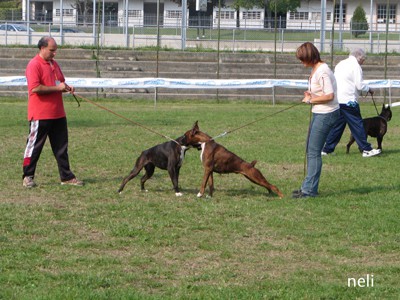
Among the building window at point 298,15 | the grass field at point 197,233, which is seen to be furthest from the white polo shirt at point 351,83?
the building window at point 298,15

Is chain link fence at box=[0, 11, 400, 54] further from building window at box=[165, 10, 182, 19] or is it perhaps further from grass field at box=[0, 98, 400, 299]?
grass field at box=[0, 98, 400, 299]

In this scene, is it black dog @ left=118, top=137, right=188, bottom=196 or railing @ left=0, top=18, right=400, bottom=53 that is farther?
railing @ left=0, top=18, right=400, bottom=53

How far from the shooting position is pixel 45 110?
10.8m

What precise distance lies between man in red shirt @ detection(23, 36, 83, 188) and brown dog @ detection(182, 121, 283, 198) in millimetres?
1777

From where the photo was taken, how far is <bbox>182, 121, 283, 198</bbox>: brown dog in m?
10.1

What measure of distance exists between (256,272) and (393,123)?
1386cm

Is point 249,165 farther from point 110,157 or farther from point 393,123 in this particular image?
point 393,123

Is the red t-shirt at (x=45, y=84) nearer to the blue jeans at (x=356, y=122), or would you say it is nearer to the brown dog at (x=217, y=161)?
the brown dog at (x=217, y=161)

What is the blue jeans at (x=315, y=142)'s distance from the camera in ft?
32.5

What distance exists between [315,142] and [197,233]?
7.93ft

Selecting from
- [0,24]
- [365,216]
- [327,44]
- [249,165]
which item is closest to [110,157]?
[249,165]

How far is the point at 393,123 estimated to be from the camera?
20.0m

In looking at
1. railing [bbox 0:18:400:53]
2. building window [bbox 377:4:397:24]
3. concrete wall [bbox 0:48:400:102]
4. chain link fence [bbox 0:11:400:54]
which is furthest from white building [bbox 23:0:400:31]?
concrete wall [bbox 0:48:400:102]

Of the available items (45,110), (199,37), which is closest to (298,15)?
(199,37)
